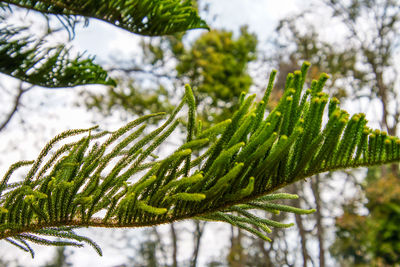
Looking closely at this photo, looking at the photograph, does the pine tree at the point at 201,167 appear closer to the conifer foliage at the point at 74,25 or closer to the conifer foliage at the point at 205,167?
the conifer foliage at the point at 205,167

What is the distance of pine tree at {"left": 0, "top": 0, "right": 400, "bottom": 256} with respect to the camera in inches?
28.8

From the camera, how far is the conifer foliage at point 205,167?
28.7 inches

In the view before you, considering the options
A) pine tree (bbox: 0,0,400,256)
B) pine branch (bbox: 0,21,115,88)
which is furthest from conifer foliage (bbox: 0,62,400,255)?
pine branch (bbox: 0,21,115,88)

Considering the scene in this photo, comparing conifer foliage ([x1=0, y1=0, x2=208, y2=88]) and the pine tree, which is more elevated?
conifer foliage ([x1=0, y1=0, x2=208, y2=88])

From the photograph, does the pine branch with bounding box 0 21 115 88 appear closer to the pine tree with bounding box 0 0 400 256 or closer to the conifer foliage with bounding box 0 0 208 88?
the conifer foliage with bounding box 0 0 208 88

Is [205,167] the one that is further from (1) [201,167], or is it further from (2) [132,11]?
(2) [132,11]

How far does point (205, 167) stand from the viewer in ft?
2.62

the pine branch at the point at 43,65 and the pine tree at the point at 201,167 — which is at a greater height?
the pine branch at the point at 43,65

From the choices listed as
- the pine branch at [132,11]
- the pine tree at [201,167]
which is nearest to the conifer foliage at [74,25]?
the pine branch at [132,11]

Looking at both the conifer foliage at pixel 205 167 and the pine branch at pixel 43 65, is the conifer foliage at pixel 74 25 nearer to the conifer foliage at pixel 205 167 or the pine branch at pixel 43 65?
the pine branch at pixel 43 65

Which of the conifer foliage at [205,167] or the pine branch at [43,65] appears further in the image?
the pine branch at [43,65]

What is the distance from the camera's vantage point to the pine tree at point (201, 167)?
73 cm

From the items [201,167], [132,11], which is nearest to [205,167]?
[201,167]

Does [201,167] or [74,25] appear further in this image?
[74,25]
